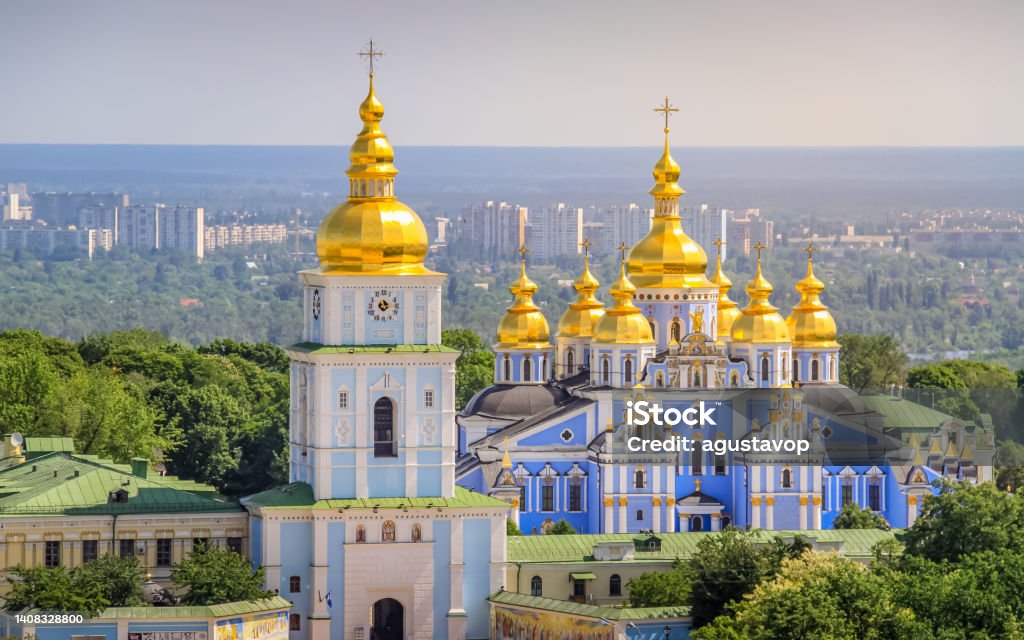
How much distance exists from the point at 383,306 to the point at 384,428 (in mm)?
1995

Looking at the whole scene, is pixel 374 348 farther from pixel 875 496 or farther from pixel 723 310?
pixel 723 310

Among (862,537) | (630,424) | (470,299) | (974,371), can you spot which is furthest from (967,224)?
(862,537)

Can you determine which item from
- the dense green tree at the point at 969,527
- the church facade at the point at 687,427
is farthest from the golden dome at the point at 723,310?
the dense green tree at the point at 969,527

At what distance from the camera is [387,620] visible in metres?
43.7

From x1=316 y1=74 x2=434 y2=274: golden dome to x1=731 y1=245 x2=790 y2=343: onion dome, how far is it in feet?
58.7

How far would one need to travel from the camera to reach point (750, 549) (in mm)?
42625

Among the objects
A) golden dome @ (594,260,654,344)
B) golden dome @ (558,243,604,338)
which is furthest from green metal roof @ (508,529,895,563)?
golden dome @ (558,243,604,338)

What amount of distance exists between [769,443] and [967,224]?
293 feet

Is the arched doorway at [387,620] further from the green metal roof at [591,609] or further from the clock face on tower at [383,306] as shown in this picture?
the clock face on tower at [383,306]

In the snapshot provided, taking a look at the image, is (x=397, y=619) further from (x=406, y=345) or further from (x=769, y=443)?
(x=769, y=443)

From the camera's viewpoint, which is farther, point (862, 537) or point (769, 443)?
point (769, 443)

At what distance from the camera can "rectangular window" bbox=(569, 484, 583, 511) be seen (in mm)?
58688

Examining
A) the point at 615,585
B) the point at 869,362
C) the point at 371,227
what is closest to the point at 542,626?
the point at 615,585

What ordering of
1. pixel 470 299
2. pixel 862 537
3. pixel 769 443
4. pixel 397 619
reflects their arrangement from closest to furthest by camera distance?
1. pixel 397 619
2. pixel 862 537
3. pixel 769 443
4. pixel 470 299
